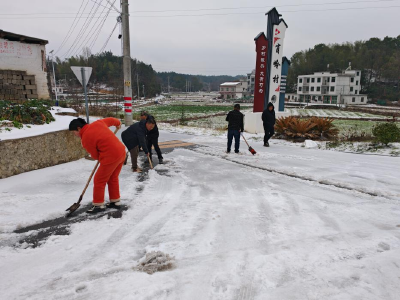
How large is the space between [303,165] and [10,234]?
628cm

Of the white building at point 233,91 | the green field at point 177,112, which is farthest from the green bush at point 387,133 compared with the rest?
the white building at point 233,91

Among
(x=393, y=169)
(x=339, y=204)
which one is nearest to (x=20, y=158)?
(x=339, y=204)

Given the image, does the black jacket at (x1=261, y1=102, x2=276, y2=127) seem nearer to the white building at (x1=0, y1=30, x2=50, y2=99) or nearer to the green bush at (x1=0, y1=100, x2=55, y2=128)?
the green bush at (x1=0, y1=100, x2=55, y2=128)

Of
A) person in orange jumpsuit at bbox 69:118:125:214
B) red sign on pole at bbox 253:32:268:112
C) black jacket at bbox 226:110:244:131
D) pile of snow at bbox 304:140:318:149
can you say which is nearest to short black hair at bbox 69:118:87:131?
person in orange jumpsuit at bbox 69:118:125:214

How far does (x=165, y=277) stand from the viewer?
2.48 metres

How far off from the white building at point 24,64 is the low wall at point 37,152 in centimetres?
520

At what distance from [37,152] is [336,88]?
213 feet

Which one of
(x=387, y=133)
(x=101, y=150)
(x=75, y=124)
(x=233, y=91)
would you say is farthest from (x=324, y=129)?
(x=233, y=91)

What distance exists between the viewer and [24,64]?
10109 mm

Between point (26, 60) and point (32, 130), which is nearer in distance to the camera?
point (32, 130)

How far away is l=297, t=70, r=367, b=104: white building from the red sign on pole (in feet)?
176

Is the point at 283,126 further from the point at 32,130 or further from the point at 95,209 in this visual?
the point at 32,130

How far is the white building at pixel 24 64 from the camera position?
9.50 meters

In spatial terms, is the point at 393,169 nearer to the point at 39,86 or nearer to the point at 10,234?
the point at 10,234
